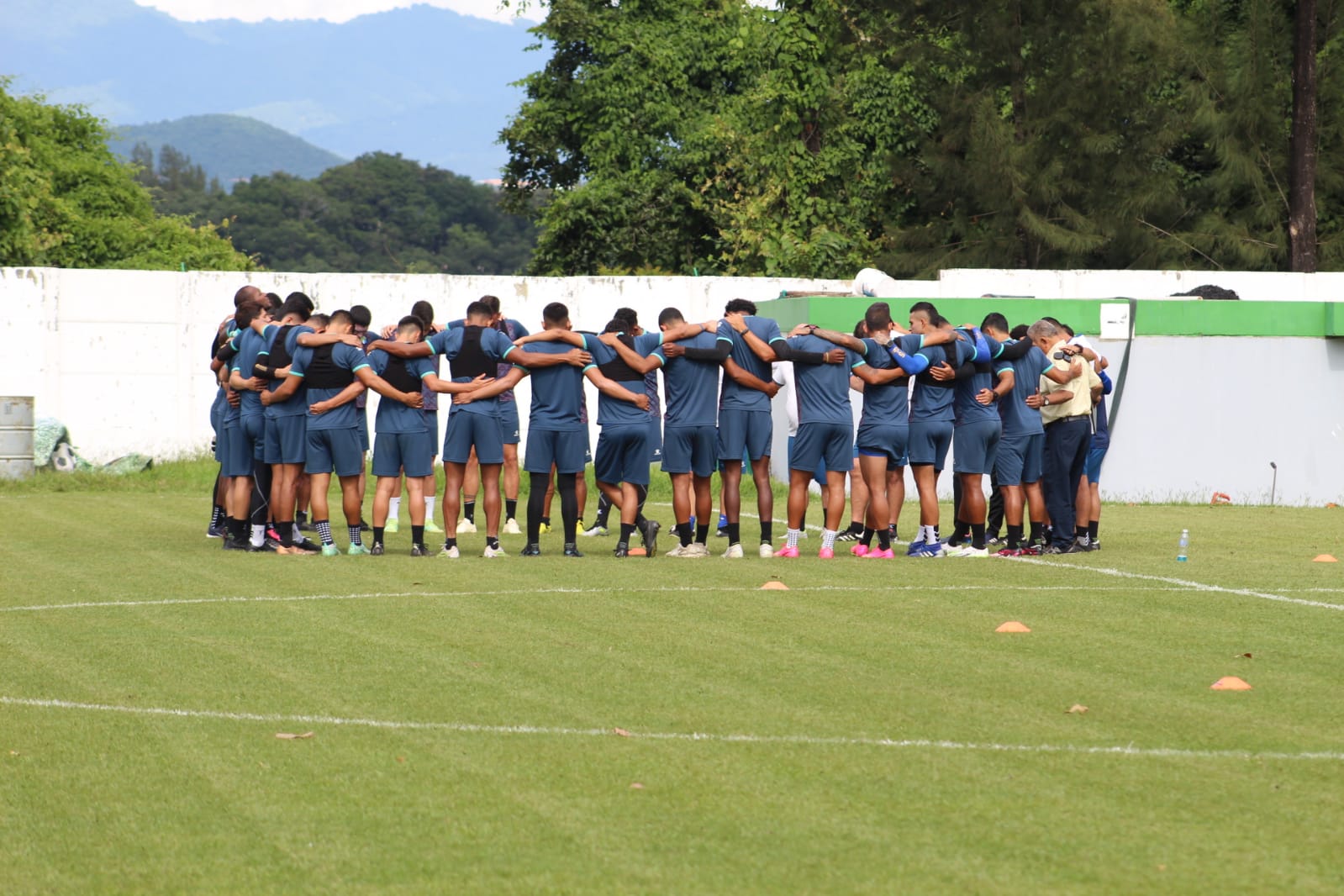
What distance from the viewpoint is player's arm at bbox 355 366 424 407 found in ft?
43.1

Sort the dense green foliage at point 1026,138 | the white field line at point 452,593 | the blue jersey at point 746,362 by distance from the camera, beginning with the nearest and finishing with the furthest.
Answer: the white field line at point 452,593 < the blue jersey at point 746,362 < the dense green foliage at point 1026,138

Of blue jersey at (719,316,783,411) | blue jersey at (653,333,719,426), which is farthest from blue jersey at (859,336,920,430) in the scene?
blue jersey at (653,333,719,426)

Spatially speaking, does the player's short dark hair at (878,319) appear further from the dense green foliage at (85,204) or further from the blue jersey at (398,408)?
the dense green foliage at (85,204)

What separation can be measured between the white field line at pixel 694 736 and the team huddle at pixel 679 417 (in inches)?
229

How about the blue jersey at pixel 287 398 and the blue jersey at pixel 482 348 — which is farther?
the blue jersey at pixel 287 398

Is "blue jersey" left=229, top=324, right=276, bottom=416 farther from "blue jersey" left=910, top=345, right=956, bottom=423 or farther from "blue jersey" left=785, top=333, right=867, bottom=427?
"blue jersey" left=910, top=345, right=956, bottom=423

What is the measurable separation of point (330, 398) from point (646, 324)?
1041 centimetres

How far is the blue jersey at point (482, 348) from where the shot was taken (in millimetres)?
13273

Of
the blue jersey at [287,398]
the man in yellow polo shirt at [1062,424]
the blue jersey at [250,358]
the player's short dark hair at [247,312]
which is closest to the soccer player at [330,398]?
the blue jersey at [287,398]

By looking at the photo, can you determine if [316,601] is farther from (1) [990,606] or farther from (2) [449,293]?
(2) [449,293]

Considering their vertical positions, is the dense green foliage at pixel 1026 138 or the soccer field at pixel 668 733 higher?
the dense green foliage at pixel 1026 138

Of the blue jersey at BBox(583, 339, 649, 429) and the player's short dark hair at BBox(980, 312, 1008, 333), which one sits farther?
the player's short dark hair at BBox(980, 312, 1008, 333)

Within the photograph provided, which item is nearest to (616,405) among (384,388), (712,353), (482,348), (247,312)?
(712,353)

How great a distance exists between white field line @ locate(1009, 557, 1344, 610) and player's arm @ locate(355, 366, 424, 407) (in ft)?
15.7
